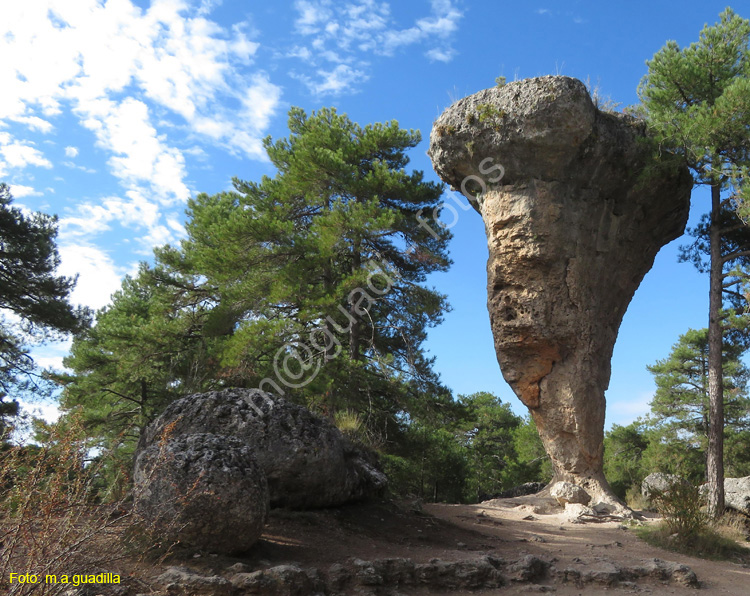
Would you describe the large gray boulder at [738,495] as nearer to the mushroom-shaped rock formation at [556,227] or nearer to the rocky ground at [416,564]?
the mushroom-shaped rock formation at [556,227]

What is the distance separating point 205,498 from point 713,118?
11.4 m

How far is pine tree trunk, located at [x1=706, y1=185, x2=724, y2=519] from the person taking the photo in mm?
10797

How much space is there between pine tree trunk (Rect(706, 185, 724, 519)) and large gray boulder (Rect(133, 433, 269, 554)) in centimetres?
914

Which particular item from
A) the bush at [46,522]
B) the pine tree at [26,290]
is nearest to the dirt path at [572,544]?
the bush at [46,522]

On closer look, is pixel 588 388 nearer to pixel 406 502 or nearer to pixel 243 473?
pixel 406 502

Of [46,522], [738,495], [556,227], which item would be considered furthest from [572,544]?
[46,522]

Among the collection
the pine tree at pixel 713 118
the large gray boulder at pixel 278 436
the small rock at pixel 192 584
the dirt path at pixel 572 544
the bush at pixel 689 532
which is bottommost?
the dirt path at pixel 572 544

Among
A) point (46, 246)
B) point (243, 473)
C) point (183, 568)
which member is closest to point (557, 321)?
point (243, 473)

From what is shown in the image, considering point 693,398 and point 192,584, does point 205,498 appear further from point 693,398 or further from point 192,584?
point 693,398

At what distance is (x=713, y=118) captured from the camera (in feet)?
35.8

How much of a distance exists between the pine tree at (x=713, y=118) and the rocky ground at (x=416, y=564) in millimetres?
3983

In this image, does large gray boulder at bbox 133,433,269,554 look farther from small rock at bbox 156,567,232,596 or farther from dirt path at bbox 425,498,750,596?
dirt path at bbox 425,498,750,596

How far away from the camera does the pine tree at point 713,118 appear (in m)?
10.9

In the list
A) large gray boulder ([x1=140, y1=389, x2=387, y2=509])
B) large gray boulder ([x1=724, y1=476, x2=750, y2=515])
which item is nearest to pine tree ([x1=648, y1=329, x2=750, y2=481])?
large gray boulder ([x1=724, y1=476, x2=750, y2=515])
